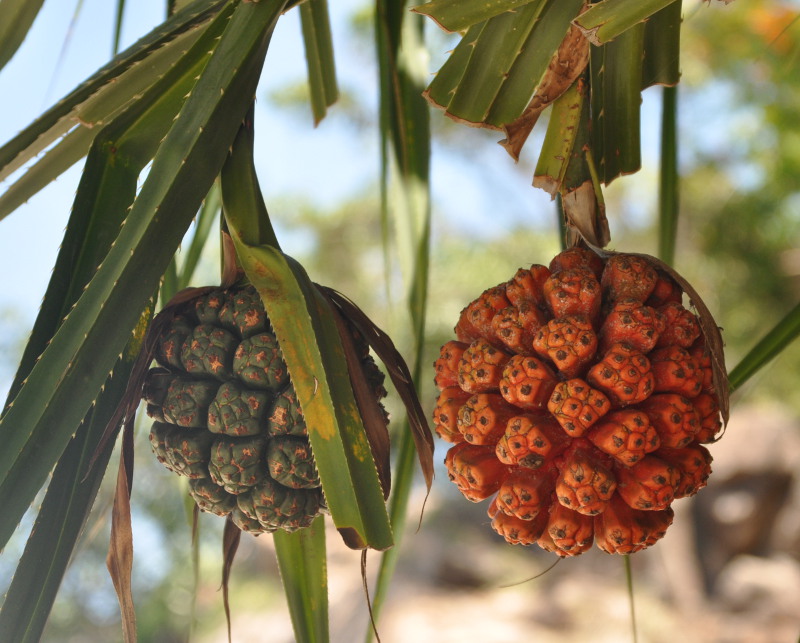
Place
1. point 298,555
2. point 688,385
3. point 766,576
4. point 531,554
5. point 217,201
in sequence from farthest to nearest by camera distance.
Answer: point 531,554
point 766,576
point 217,201
point 298,555
point 688,385

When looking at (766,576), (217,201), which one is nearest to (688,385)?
(217,201)

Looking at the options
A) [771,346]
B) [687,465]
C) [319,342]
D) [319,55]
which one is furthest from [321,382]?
[319,55]

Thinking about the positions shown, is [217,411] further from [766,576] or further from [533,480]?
[766,576]

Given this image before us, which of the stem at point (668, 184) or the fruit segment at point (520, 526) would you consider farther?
the stem at point (668, 184)

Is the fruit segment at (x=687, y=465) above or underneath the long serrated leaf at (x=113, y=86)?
underneath

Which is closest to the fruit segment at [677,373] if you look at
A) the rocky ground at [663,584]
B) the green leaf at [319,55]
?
the green leaf at [319,55]

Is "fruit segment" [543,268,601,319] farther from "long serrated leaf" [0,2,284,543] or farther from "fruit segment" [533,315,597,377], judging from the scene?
"long serrated leaf" [0,2,284,543]

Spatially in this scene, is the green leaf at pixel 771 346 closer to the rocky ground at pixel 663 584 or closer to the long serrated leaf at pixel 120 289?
the long serrated leaf at pixel 120 289

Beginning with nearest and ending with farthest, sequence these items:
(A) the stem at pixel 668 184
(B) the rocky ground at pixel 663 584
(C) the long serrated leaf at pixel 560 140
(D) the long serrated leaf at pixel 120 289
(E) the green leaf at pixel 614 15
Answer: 1. (D) the long serrated leaf at pixel 120 289
2. (E) the green leaf at pixel 614 15
3. (C) the long serrated leaf at pixel 560 140
4. (A) the stem at pixel 668 184
5. (B) the rocky ground at pixel 663 584
